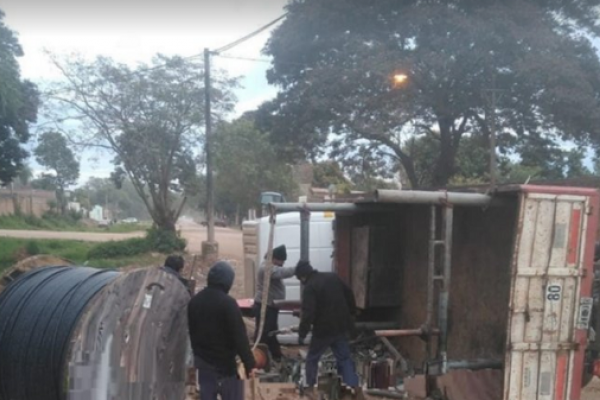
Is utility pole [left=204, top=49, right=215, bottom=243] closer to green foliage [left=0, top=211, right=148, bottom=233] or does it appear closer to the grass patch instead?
the grass patch

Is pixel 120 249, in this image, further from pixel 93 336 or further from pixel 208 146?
pixel 93 336

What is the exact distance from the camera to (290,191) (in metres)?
38.1

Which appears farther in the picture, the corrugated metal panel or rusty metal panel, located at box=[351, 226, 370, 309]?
rusty metal panel, located at box=[351, 226, 370, 309]

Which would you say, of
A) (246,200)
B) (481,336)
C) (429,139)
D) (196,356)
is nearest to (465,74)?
(429,139)

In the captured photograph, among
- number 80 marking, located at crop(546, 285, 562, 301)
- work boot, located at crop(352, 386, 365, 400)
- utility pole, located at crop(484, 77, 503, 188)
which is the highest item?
utility pole, located at crop(484, 77, 503, 188)

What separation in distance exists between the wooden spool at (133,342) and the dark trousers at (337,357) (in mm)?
1754

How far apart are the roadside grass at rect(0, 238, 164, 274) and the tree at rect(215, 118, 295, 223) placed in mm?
4847

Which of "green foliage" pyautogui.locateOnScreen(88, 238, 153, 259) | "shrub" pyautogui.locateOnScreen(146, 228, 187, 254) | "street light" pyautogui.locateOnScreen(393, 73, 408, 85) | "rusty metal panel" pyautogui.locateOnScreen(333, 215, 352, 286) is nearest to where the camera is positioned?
"rusty metal panel" pyautogui.locateOnScreen(333, 215, 352, 286)

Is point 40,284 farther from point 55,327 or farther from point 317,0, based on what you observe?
point 317,0

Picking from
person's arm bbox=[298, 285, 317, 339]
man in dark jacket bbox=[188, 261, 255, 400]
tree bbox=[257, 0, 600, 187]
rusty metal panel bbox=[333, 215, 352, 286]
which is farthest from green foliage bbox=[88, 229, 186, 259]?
man in dark jacket bbox=[188, 261, 255, 400]

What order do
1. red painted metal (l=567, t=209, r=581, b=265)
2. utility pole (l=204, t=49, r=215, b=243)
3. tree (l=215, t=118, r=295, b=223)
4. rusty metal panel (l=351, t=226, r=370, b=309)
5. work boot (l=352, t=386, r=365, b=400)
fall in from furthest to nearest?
tree (l=215, t=118, r=295, b=223) → utility pole (l=204, t=49, r=215, b=243) → rusty metal panel (l=351, t=226, r=370, b=309) → work boot (l=352, t=386, r=365, b=400) → red painted metal (l=567, t=209, r=581, b=265)

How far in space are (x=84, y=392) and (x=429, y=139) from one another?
2262 centimetres

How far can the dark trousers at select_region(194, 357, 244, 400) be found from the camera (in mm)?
5191

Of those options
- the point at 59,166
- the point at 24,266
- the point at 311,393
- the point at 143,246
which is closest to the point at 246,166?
the point at 143,246
